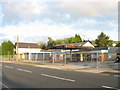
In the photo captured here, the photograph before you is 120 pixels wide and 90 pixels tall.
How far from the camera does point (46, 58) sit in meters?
49.5

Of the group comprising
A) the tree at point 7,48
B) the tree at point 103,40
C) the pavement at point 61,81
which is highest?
the tree at point 103,40

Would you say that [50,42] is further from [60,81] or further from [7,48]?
[60,81]

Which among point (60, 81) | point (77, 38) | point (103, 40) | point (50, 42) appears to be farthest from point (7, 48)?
point (60, 81)

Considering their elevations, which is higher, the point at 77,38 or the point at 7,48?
the point at 77,38

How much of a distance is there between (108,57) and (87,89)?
110 feet

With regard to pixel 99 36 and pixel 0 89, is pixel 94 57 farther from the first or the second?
pixel 99 36

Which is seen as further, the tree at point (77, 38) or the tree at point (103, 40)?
the tree at point (77, 38)

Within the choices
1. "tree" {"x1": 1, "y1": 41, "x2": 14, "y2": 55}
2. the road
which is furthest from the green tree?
the road

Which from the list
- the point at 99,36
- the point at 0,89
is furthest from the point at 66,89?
the point at 99,36

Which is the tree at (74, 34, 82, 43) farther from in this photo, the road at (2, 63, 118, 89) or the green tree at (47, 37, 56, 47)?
the road at (2, 63, 118, 89)

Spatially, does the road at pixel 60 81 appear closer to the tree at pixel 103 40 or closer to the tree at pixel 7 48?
the tree at pixel 7 48

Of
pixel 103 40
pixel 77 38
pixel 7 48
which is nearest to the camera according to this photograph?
pixel 7 48

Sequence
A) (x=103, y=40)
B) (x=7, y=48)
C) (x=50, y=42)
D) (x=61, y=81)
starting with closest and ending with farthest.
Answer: (x=61, y=81), (x=7, y=48), (x=103, y=40), (x=50, y=42)

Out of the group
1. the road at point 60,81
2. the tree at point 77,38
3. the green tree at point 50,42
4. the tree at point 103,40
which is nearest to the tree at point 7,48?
the green tree at point 50,42
